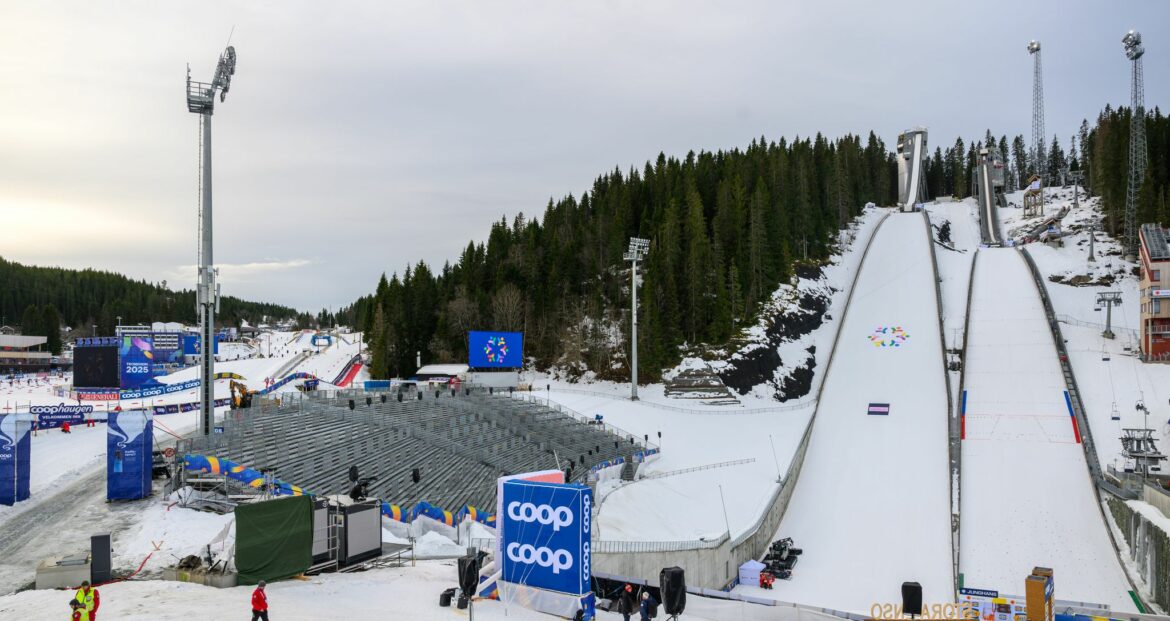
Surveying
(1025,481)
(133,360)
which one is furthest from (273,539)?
(133,360)

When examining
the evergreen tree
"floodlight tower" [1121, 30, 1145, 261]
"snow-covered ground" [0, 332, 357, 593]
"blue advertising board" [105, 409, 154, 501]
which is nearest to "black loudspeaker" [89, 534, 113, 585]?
"snow-covered ground" [0, 332, 357, 593]

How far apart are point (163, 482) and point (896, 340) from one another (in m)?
44.1

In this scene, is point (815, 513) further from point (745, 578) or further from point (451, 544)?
point (451, 544)

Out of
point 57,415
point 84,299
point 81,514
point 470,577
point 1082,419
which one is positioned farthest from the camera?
point 84,299

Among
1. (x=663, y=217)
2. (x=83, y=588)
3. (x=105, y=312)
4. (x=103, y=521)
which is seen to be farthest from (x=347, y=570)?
(x=105, y=312)

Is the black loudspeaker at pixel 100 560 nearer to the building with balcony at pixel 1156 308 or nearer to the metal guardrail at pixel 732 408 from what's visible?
the metal guardrail at pixel 732 408

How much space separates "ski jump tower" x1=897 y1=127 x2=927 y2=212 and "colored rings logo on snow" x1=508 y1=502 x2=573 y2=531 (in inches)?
3966

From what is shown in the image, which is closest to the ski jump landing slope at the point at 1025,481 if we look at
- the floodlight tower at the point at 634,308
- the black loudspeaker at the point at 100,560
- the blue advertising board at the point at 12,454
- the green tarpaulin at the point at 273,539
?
the floodlight tower at the point at 634,308

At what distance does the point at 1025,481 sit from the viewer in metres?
29.7

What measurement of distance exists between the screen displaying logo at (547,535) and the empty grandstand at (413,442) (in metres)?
12.3

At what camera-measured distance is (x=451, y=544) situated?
17609 mm

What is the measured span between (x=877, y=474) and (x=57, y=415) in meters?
36.4

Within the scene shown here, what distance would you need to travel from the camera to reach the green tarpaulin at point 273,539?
12750mm

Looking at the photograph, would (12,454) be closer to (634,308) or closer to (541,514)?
(541,514)
